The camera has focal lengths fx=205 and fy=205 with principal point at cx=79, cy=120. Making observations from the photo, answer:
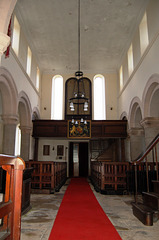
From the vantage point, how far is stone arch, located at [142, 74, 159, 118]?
27.0 feet

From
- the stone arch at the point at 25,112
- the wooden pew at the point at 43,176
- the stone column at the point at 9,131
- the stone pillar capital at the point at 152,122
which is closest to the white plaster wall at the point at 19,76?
the stone arch at the point at 25,112

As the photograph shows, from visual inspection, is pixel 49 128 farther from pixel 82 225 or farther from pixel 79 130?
pixel 82 225

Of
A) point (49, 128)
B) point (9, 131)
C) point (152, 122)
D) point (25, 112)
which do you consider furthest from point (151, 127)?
point (25, 112)

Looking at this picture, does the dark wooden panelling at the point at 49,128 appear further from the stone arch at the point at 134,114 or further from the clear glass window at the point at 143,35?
the clear glass window at the point at 143,35

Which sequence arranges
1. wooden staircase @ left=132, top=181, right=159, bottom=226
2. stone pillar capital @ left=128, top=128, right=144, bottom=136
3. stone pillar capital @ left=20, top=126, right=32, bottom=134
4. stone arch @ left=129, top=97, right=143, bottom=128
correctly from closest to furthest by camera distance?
wooden staircase @ left=132, top=181, right=159, bottom=226, stone arch @ left=129, top=97, right=143, bottom=128, stone pillar capital @ left=128, top=128, right=144, bottom=136, stone pillar capital @ left=20, top=126, right=32, bottom=134

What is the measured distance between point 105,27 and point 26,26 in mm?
4120

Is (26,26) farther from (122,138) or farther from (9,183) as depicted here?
(9,183)

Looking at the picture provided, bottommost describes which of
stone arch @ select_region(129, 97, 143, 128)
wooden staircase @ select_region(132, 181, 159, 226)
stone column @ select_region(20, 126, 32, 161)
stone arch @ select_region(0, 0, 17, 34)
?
wooden staircase @ select_region(132, 181, 159, 226)

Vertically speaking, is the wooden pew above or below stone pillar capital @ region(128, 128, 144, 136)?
below

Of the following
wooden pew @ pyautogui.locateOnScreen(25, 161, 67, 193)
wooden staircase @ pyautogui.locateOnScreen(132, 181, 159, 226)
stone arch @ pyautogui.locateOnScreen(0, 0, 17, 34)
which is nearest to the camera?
wooden staircase @ pyautogui.locateOnScreen(132, 181, 159, 226)

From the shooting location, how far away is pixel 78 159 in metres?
15.7

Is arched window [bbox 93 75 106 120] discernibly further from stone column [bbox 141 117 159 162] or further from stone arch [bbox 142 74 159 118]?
stone column [bbox 141 117 159 162]

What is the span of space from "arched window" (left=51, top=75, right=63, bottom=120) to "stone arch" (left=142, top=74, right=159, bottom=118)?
7.19m

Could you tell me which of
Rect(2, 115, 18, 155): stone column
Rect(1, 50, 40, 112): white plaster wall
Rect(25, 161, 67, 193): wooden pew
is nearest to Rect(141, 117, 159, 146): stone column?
Rect(25, 161, 67, 193): wooden pew
